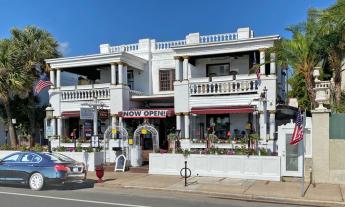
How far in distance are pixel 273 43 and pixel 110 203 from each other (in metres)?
12.8

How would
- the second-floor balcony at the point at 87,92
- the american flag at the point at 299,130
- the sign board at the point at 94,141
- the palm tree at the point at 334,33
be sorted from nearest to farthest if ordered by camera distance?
the american flag at the point at 299,130 < the palm tree at the point at 334,33 < the sign board at the point at 94,141 < the second-floor balcony at the point at 87,92

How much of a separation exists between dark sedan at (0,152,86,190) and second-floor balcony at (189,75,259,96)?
9319 millimetres

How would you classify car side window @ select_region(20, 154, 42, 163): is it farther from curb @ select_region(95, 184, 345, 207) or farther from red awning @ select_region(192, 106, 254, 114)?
red awning @ select_region(192, 106, 254, 114)

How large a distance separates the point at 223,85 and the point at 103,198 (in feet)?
37.7

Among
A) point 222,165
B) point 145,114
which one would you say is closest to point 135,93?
point 145,114

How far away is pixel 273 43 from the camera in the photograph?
69.4 ft

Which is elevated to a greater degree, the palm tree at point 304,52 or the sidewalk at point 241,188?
the palm tree at point 304,52

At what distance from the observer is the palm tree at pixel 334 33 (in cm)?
1576

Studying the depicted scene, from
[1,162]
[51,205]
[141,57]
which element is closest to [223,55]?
[141,57]

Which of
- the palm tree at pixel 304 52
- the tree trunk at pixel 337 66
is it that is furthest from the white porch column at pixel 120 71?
the tree trunk at pixel 337 66

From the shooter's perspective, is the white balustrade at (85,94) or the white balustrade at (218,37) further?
the white balustrade at (85,94)

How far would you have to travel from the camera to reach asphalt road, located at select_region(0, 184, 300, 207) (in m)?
11.8

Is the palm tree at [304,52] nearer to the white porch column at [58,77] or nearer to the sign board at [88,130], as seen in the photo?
the sign board at [88,130]

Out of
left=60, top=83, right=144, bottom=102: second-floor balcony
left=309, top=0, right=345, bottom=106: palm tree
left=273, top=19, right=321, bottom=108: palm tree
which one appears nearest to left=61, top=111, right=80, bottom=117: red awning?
left=60, top=83, right=144, bottom=102: second-floor balcony
